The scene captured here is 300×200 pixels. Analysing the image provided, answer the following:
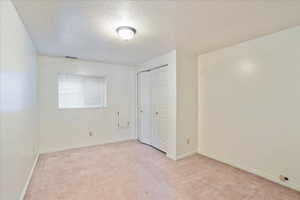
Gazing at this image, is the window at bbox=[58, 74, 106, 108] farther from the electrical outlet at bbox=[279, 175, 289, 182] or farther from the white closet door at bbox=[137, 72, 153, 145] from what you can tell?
the electrical outlet at bbox=[279, 175, 289, 182]

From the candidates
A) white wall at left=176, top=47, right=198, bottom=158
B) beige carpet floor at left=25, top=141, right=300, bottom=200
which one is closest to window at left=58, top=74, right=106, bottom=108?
beige carpet floor at left=25, top=141, right=300, bottom=200

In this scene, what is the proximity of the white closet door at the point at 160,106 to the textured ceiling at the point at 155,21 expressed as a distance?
89cm

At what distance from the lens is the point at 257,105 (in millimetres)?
2498

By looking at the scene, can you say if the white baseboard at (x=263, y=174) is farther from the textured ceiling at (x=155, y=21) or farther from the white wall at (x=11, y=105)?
the white wall at (x=11, y=105)

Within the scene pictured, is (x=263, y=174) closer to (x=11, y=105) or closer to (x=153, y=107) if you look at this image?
(x=153, y=107)

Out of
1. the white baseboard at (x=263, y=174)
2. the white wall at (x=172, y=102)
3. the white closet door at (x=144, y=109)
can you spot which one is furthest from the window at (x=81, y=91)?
the white baseboard at (x=263, y=174)

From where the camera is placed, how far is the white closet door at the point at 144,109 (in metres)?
4.12

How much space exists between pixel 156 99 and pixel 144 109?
0.69 m

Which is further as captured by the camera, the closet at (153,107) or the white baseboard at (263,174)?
the closet at (153,107)

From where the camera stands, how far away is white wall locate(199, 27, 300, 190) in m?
2.13

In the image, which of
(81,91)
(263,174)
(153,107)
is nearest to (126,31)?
(153,107)

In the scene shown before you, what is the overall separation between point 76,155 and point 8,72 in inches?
94.7

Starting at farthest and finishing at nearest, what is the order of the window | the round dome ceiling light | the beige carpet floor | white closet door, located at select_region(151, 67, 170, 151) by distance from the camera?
the window, white closet door, located at select_region(151, 67, 170, 151), the round dome ceiling light, the beige carpet floor

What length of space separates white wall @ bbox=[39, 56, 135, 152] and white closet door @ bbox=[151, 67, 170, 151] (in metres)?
1.04
